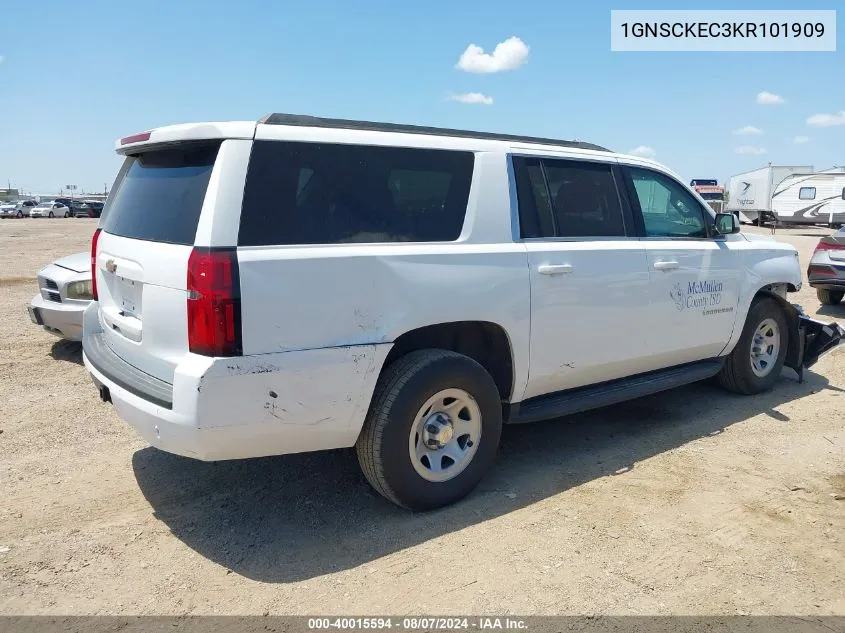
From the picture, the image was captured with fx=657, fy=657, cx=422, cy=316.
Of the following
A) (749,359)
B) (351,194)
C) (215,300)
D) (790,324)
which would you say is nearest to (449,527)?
(215,300)

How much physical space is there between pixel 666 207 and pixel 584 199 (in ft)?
3.24

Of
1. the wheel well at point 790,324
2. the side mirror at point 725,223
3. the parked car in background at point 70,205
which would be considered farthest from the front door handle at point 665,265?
the parked car in background at point 70,205

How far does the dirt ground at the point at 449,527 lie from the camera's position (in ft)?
9.57

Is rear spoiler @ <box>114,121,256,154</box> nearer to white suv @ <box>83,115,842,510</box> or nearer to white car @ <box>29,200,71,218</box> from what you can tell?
white suv @ <box>83,115,842,510</box>

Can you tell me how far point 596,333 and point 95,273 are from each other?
3.16 metres

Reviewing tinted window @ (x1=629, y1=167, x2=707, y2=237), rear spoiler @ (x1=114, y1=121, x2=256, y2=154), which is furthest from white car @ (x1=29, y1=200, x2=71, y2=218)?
tinted window @ (x1=629, y1=167, x2=707, y2=237)

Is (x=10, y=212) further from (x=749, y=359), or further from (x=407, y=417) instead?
(x=407, y=417)

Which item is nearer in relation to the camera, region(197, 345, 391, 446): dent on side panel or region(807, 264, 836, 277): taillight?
region(197, 345, 391, 446): dent on side panel

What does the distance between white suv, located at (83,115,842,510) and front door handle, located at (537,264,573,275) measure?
0.02 m

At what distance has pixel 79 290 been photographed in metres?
6.26

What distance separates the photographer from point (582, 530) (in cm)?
347

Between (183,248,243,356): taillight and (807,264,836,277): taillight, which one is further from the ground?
(183,248,243,356): taillight

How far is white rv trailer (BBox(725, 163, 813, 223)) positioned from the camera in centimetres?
3453

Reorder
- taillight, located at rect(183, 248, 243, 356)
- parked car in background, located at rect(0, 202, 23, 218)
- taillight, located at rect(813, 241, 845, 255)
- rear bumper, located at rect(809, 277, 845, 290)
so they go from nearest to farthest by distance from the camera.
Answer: taillight, located at rect(183, 248, 243, 356) → rear bumper, located at rect(809, 277, 845, 290) → taillight, located at rect(813, 241, 845, 255) → parked car in background, located at rect(0, 202, 23, 218)
